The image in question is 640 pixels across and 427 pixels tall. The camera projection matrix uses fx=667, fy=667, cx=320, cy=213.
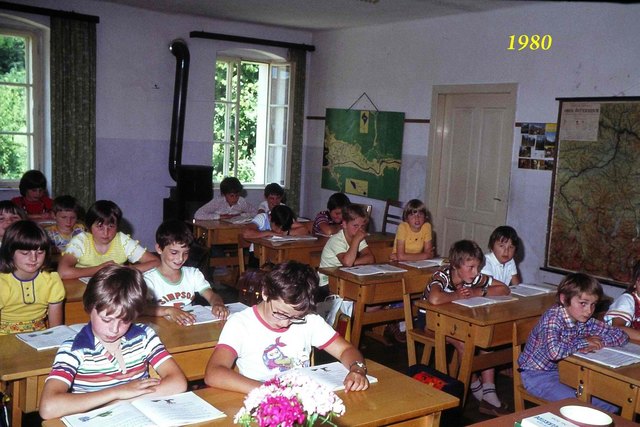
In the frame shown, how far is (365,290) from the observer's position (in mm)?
4562

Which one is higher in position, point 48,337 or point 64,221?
point 64,221

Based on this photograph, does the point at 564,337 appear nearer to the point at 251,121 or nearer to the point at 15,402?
the point at 15,402

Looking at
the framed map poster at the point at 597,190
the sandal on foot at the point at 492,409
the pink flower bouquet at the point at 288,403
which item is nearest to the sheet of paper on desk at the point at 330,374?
the pink flower bouquet at the point at 288,403

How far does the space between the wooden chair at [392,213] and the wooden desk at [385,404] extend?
205 inches

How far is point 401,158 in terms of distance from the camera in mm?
7945

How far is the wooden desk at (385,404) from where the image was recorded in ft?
7.15

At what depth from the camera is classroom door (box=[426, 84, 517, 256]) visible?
6.80 meters

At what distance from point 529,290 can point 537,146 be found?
2.32 meters

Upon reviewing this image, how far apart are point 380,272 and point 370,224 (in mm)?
3568

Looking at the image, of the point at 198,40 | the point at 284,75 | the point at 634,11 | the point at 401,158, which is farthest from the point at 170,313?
the point at 284,75

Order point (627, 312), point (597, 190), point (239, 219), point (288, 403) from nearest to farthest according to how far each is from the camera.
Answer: point (288, 403) < point (627, 312) < point (597, 190) < point (239, 219)

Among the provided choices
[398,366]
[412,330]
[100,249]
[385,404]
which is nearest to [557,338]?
[412,330]

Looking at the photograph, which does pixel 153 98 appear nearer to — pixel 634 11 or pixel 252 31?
pixel 252 31

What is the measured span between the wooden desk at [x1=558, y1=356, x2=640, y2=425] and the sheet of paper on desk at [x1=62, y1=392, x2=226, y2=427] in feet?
5.83
